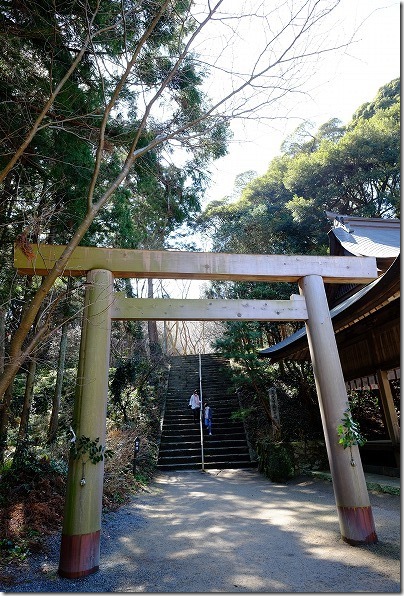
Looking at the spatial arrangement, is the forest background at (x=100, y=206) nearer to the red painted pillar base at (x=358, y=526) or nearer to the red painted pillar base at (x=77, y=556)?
the red painted pillar base at (x=77, y=556)

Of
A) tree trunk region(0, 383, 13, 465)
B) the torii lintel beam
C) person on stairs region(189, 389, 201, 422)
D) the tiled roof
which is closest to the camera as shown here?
the torii lintel beam

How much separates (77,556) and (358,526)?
2.58 m

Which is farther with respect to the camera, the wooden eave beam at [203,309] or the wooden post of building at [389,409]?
the wooden post of building at [389,409]

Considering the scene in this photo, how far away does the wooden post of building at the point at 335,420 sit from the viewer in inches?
138

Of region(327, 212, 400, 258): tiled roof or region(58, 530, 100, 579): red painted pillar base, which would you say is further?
region(327, 212, 400, 258): tiled roof

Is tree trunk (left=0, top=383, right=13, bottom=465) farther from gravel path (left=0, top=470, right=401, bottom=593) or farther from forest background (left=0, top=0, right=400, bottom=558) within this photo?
gravel path (left=0, top=470, right=401, bottom=593)

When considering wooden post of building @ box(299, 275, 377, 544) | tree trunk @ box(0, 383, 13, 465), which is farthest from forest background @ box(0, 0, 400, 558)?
wooden post of building @ box(299, 275, 377, 544)

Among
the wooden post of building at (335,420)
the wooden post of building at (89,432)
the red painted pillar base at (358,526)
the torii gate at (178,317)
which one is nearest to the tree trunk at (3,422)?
the torii gate at (178,317)

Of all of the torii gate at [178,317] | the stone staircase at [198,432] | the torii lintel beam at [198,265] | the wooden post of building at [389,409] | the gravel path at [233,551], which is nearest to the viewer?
the gravel path at [233,551]

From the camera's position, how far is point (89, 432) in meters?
3.44

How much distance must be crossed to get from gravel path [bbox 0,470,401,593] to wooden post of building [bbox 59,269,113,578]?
202 millimetres

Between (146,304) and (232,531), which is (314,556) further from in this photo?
(146,304)

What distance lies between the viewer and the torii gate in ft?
10.6

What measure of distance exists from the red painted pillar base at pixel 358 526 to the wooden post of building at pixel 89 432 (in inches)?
Result: 92.4
